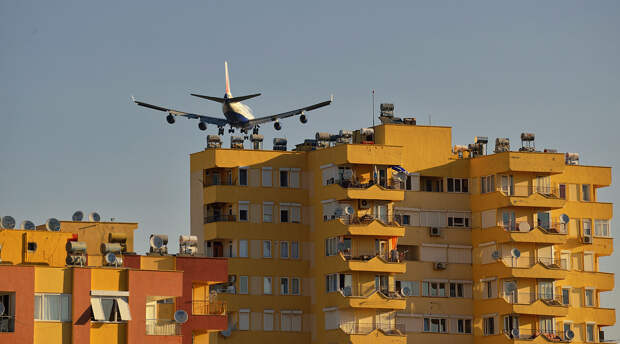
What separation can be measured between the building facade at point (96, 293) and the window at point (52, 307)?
0.18 feet

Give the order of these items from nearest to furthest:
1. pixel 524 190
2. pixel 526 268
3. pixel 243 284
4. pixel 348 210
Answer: pixel 348 210 < pixel 243 284 < pixel 526 268 < pixel 524 190

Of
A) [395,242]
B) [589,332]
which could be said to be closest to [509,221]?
[395,242]

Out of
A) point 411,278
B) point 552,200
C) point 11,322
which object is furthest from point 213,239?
point 11,322

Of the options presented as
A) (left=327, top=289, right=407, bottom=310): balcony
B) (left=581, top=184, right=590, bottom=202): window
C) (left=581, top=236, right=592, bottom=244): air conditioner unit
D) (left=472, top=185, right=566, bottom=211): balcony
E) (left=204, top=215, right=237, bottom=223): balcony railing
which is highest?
(left=581, top=184, right=590, bottom=202): window

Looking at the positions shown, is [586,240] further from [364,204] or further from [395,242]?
[364,204]

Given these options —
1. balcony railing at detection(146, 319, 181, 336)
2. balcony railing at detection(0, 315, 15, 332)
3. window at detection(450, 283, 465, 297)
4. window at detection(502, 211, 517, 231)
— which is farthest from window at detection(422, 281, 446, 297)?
balcony railing at detection(0, 315, 15, 332)

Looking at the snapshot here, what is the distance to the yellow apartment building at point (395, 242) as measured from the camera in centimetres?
13525

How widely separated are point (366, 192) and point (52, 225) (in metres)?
35.2

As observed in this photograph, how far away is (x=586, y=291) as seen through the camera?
14800 cm

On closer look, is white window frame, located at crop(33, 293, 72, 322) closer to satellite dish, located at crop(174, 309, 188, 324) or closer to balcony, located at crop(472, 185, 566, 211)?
A: satellite dish, located at crop(174, 309, 188, 324)

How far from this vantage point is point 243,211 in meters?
138

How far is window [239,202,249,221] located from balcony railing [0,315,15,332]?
4682cm

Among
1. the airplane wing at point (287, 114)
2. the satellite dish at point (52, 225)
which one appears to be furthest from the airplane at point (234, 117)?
the satellite dish at point (52, 225)

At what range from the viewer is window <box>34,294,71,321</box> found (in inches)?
3693
